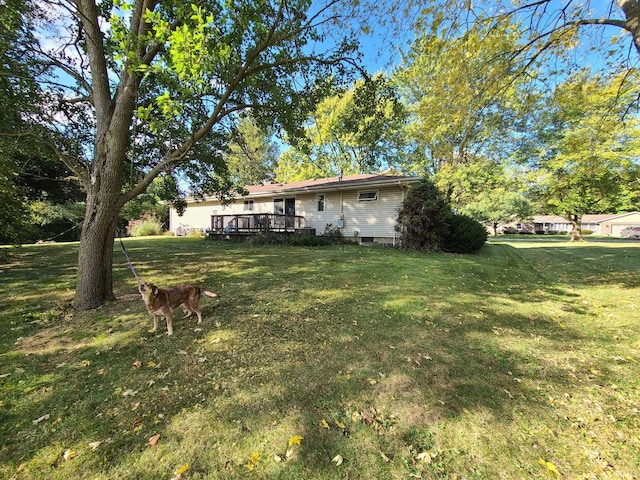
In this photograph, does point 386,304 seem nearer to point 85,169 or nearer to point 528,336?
point 528,336

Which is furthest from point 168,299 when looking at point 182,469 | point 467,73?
point 467,73

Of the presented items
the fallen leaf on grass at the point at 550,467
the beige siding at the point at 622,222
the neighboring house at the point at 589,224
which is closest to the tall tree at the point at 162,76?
the fallen leaf on grass at the point at 550,467

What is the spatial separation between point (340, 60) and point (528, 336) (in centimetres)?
639

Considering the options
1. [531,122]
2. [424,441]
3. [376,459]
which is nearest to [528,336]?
[424,441]

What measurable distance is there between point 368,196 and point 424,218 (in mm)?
4093

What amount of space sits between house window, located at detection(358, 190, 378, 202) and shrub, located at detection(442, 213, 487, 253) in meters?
3.98

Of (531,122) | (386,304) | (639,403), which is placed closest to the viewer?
(639,403)

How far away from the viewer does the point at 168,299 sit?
153 inches

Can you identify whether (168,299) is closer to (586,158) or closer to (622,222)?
(586,158)

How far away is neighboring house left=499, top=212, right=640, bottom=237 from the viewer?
2041 inches

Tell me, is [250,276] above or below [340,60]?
below

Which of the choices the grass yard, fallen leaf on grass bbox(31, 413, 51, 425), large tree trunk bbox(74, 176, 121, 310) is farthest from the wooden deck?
fallen leaf on grass bbox(31, 413, 51, 425)

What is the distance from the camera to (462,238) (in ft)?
41.8

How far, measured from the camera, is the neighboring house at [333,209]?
14.9m
